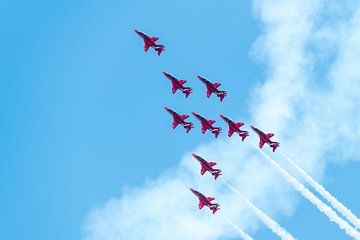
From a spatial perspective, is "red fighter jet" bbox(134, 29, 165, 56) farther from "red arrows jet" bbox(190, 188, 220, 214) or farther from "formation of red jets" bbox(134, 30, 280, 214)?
"red arrows jet" bbox(190, 188, 220, 214)

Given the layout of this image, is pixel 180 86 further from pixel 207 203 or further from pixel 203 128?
pixel 207 203

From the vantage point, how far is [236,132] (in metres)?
177

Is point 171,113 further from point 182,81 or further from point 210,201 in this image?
point 210,201

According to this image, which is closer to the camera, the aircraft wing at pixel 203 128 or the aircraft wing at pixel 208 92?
the aircraft wing at pixel 203 128

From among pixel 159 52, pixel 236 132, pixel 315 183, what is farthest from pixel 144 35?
pixel 315 183

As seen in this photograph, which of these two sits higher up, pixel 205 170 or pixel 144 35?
pixel 144 35

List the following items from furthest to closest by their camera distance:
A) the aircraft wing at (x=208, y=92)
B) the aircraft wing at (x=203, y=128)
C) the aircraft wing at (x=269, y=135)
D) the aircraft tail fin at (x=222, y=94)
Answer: the aircraft wing at (x=208, y=92), the aircraft tail fin at (x=222, y=94), the aircraft wing at (x=203, y=128), the aircraft wing at (x=269, y=135)

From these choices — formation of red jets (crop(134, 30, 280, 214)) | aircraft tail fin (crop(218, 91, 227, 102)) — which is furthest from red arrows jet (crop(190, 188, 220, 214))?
aircraft tail fin (crop(218, 91, 227, 102))

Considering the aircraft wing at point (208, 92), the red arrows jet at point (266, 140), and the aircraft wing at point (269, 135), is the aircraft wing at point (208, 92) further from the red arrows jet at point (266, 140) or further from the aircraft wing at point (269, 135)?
the aircraft wing at point (269, 135)

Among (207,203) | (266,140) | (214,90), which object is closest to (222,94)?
(214,90)

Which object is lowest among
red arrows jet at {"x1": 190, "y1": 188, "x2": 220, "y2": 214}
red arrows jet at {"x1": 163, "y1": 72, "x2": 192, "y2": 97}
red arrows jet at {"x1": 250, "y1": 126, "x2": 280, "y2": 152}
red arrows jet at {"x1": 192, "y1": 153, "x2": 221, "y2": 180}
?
red arrows jet at {"x1": 190, "y1": 188, "x2": 220, "y2": 214}

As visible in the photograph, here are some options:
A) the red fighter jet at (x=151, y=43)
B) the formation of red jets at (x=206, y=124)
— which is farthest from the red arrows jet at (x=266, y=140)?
the red fighter jet at (x=151, y=43)

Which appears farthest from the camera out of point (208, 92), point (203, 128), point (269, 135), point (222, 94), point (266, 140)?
point (208, 92)

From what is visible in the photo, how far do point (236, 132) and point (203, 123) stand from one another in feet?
27.9
